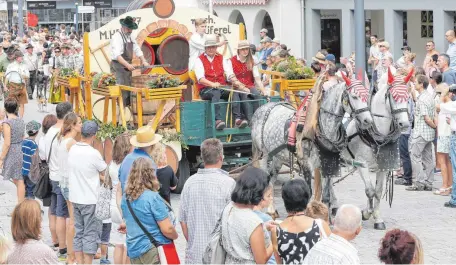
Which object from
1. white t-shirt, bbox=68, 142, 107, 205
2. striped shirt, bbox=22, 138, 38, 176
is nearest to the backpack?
striped shirt, bbox=22, 138, 38, 176

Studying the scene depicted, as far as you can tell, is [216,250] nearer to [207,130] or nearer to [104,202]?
[104,202]

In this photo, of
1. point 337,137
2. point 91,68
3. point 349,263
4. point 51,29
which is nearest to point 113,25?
point 91,68

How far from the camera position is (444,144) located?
1490cm

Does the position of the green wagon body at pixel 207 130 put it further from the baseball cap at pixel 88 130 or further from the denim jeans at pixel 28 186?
the baseball cap at pixel 88 130

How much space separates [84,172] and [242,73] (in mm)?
4837

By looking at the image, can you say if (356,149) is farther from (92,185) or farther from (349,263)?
(349,263)

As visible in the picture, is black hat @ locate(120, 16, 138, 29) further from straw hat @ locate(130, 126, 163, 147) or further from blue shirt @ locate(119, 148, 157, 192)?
blue shirt @ locate(119, 148, 157, 192)

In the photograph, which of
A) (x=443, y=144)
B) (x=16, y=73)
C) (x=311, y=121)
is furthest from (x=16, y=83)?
(x=311, y=121)

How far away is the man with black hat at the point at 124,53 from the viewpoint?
15.5 metres

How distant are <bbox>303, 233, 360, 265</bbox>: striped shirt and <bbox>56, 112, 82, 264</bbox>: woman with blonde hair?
487cm

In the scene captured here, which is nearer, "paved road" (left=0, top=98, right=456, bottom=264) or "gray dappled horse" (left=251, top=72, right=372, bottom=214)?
"paved road" (left=0, top=98, right=456, bottom=264)

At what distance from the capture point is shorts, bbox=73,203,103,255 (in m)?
10.7

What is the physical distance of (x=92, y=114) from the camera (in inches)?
642

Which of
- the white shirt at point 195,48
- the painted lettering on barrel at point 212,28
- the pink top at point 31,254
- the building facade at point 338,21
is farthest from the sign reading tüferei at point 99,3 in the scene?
the pink top at point 31,254
